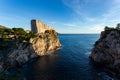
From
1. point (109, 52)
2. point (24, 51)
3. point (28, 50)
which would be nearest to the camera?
point (109, 52)

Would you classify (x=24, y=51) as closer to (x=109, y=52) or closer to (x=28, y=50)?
(x=28, y=50)

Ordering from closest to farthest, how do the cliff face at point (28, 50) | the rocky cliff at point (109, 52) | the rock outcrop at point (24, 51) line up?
1. the rocky cliff at point (109, 52)
2. the rock outcrop at point (24, 51)
3. the cliff face at point (28, 50)

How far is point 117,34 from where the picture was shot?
6169 cm

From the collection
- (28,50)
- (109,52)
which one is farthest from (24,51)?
(109,52)

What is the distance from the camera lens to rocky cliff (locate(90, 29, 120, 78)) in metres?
57.1

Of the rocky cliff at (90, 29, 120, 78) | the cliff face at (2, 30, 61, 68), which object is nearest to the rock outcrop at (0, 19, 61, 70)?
the cliff face at (2, 30, 61, 68)

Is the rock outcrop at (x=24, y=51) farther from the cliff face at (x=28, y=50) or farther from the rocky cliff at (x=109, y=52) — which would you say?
the rocky cliff at (x=109, y=52)

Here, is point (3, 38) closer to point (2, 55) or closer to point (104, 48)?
point (2, 55)

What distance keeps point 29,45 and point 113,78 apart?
52.1m

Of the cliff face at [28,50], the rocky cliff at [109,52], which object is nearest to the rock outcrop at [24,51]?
the cliff face at [28,50]

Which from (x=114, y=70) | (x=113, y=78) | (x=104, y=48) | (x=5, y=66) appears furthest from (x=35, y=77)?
(x=104, y=48)

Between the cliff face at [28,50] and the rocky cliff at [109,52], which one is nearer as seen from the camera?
the rocky cliff at [109,52]

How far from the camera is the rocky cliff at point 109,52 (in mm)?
Answer: 57144

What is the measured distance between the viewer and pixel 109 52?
2486 inches
